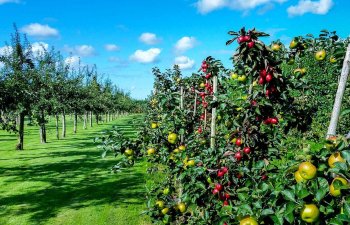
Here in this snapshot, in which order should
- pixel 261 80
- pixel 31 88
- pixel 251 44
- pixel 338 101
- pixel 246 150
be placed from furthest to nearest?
pixel 31 88
pixel 246 150
pixel 261 80
pixel 251 44
pixel 338 101

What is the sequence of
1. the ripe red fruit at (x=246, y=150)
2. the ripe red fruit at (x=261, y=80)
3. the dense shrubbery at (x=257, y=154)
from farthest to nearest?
the ripe red fruit at (x=246, y=150) → the ripe red fruit at (x=261, y=80) → the dense shrubbery at (x=257, y=154)

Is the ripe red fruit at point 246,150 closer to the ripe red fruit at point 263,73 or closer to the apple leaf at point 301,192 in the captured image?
the ripe red fruit at point 263,73

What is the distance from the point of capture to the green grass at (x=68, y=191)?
29.7 ft

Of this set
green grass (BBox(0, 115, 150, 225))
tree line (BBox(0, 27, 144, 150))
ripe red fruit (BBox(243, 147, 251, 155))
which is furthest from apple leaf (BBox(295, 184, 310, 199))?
tree line (BBox(0, 27, 144, 150))

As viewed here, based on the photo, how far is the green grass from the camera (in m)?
9.05

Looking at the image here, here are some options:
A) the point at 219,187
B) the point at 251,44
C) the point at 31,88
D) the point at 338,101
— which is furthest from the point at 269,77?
the point at 31,88

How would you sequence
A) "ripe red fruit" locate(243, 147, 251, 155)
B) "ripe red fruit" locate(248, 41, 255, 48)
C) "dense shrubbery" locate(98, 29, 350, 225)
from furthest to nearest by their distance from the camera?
"ripe red fruit" locate(243, 147, 251, 155), "ripe red fruit" locate(248, 41, 255, 48), "dense shrubbery" locate(98, 29, 350, 225)

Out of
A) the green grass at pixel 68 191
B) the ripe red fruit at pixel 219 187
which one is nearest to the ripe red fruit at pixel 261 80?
the ripe red fruit at pixel 219 187

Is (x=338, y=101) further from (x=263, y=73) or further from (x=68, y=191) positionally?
(x=68, y=191)

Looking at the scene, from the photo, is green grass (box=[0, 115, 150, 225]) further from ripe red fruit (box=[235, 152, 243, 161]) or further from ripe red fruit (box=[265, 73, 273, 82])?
ripe red fruit (box=[265, 73, 273, 82])

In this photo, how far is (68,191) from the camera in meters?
11.6

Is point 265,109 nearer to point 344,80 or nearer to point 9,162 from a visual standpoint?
point 344,80

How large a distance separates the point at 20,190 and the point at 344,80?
12.4m

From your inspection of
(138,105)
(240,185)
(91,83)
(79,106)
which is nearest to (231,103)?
(240,185)
